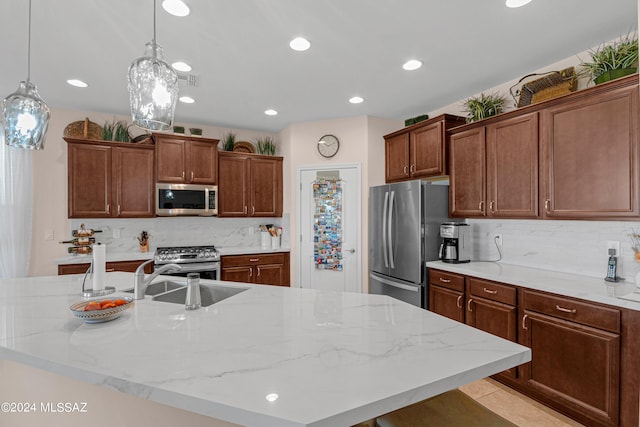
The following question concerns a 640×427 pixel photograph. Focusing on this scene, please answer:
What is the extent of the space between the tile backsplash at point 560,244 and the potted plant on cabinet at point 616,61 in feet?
3.38

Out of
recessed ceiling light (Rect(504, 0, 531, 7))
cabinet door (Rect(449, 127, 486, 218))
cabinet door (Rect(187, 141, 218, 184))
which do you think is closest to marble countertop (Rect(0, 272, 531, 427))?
cabinet door (Rect(449, 127, 486, 218))

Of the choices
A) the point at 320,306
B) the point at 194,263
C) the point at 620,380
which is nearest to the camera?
the point at 320,306

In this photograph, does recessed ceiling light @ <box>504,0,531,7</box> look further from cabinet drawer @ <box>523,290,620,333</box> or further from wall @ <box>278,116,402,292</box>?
wall @ <box>278,116,402,292</box>

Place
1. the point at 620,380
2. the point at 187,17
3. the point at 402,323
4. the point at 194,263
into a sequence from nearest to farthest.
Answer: the point at 402,323 → the point at 620,380 → the point at 187,17 → the point at 194,263

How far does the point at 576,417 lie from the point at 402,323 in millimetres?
1691

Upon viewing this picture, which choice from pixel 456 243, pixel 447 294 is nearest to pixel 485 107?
pixel 456 243

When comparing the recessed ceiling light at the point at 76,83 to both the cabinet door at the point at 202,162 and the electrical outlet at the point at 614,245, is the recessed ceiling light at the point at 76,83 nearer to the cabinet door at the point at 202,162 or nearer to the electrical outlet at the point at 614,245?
the cabinet door at the point at 202,162

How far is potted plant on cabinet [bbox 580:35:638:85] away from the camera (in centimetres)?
203

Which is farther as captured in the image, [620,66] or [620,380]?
[620,66]

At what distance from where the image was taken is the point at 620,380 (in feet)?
6.10

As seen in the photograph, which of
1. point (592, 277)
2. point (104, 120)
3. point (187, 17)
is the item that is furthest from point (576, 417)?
point (104, 120)

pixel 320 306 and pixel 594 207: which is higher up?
pixel 594 207

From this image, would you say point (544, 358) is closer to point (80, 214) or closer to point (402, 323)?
point (402, 323)

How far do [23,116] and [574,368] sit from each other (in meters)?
3.61
